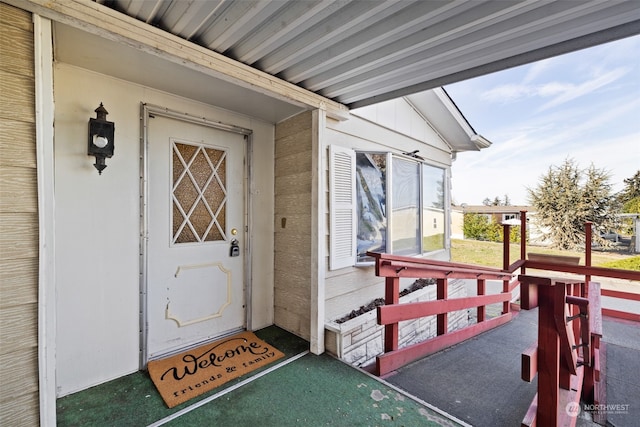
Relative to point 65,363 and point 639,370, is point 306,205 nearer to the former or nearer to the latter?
point 65,363

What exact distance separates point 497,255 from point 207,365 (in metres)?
11.8

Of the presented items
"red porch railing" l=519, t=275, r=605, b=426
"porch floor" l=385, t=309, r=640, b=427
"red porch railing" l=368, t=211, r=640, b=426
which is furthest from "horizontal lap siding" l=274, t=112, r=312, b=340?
"red porch railing" l=519, t=275, r=605, b=426

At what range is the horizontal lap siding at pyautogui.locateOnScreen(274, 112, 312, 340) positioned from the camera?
274 cm

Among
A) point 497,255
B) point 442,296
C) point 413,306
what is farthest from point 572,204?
point 413,306

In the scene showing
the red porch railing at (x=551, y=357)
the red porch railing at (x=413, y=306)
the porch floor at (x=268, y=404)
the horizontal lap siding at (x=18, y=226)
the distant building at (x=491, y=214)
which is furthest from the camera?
the distant building at (x=491, y=214)

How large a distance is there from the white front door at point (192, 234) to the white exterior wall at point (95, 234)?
0.15 metres

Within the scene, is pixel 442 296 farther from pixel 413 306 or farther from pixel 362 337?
pixel 362 337

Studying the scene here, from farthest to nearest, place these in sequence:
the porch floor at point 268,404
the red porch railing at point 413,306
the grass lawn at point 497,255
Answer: the grass lawn at point 497,255 → the red porch railing at point 413,306 → the porch floor at point 268,404

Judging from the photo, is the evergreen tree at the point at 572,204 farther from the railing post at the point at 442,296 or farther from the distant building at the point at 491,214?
the railing post at the point at 442,296

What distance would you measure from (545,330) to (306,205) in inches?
79.8

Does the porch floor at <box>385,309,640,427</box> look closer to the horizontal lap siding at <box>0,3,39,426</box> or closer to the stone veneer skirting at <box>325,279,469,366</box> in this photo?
the stone veneer skirting at <box>325,279,469,366</box>

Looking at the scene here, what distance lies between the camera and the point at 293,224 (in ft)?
9.44

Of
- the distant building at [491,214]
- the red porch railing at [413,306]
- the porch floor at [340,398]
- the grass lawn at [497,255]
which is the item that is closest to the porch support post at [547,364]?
the porch floor at [340,398]

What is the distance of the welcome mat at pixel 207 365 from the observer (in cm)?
197
